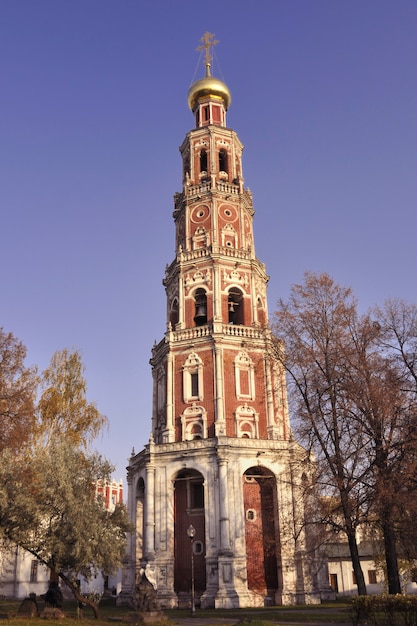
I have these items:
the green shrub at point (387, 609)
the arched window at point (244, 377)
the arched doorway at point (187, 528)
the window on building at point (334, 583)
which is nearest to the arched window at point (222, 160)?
the arched window at point (244, 377)

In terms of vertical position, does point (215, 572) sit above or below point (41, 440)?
below

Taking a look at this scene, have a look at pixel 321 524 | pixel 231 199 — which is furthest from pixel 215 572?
pixel 231 199

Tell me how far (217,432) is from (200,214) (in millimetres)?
18399

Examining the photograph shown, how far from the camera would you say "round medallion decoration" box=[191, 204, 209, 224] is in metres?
47.3

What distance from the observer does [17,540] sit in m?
21.2

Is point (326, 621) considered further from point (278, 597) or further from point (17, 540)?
point (278, 597)

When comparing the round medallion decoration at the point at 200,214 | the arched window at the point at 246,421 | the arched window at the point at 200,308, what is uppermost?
the round medallion decoration at the point at 200,214

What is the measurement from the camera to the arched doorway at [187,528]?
3597 centimetres

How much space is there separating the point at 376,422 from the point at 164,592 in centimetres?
2002

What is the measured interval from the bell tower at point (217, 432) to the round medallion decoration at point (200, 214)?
0.29 ft

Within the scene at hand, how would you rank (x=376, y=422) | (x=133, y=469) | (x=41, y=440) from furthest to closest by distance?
(x=133, y=469) < (x=41, y=440) < (x=376, y=422)

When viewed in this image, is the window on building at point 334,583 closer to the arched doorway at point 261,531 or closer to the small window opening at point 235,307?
the arched doorway at point 261,531

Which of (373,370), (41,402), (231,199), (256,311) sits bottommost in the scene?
(373,370)

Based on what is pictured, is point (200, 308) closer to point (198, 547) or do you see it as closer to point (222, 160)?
point (222, 160)
